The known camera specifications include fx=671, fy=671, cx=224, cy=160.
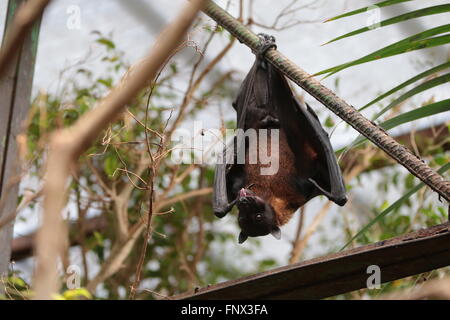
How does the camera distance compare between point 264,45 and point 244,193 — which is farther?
point 244,193

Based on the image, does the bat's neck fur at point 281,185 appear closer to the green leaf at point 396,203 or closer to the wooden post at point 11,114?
the green leaf at point 396,203

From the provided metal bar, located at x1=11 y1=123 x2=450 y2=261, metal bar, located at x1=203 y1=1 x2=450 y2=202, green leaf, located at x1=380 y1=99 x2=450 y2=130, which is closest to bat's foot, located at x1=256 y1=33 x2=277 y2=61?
metal bar, located at x1=203 y1=1 x2=450 y2=202

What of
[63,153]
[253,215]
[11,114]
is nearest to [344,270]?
[253,215]

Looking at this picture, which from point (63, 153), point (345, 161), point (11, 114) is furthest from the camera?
point (345, 161)

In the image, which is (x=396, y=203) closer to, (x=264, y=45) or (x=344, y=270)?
(x=344, y=270)

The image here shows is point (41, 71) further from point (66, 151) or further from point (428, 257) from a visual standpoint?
point (66, 151)

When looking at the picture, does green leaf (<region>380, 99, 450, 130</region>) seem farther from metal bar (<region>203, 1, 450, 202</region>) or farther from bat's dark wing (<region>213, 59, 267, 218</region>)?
bat's dark wing (<region>213, 59, 267, 218</region>)

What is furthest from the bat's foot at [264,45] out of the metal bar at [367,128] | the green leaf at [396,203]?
the green leaf at [396,203]
